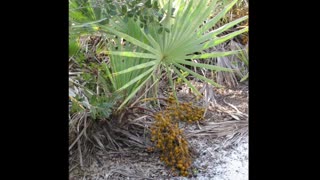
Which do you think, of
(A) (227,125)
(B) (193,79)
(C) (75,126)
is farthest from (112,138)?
(B) (193,79)

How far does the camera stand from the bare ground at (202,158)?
7.35 ft

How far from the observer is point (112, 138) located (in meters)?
2.39

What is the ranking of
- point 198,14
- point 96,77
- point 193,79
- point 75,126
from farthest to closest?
point 193,79, point 96,77, point 75,126, point 198,14

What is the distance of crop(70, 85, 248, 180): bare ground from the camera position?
224 cm

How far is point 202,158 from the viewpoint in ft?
7.75
